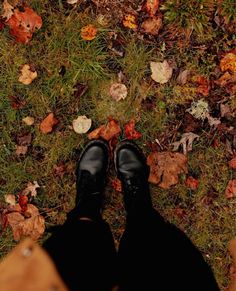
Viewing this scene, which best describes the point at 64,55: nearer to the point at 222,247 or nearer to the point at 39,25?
the point at 39,25

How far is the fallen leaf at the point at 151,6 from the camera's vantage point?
3617 millimetres

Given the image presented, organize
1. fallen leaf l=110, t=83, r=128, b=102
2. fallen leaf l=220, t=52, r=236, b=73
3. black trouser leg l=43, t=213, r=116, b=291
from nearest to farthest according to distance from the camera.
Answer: black trouser leg l=43, t=213, r=116, b=291
fallen leaf l=220, t=52, r=236, b=73
fallen leaf l=110, t=83, r=128, b=102

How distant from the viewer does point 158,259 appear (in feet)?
11.5

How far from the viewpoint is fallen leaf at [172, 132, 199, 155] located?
3693mm

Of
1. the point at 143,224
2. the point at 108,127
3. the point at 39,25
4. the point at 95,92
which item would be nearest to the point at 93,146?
the point at 108,127

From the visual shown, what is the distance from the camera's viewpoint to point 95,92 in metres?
3.73

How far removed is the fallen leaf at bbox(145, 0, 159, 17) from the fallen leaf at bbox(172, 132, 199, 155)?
95cm

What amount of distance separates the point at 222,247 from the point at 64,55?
1.93 metres

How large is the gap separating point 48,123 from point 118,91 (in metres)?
0.60

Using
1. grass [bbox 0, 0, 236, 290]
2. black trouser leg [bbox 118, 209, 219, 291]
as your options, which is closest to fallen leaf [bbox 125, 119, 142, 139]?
grass [bbox 0, 0, 236, 290]

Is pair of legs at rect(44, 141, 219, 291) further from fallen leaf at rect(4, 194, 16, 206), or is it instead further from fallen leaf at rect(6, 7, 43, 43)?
fallen leaf at rect(6, 7, 43, 43)

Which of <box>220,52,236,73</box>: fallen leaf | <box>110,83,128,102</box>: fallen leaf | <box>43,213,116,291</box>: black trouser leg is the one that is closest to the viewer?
<box>43,213,116,291</box>: black trouser leg

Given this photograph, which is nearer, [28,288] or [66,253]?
[66,253]

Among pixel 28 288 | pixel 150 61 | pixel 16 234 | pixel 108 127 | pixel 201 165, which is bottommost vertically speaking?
pixel 28 288
